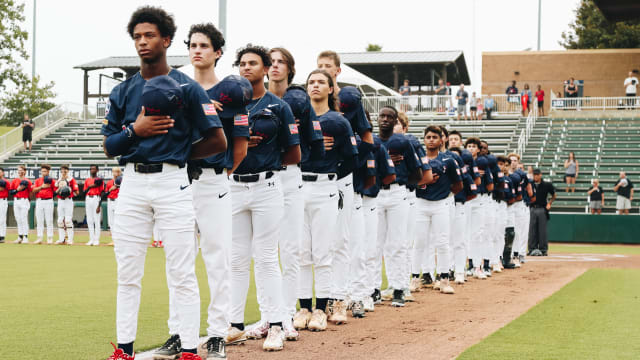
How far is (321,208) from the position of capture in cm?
708

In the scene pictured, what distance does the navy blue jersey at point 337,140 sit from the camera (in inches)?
286

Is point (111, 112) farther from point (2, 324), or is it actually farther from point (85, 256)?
point (85, 256)

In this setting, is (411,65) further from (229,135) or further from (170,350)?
(170,350)

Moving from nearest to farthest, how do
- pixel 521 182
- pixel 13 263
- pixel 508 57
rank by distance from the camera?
pixel 13 263, pixel 521 182, pixel 508 57

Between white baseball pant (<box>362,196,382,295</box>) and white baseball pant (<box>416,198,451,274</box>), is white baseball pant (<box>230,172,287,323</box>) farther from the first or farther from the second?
white baseball pant (<box>416,198,451,274</box>)

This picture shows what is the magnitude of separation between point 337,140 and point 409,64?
3765cm

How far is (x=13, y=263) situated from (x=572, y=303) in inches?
412

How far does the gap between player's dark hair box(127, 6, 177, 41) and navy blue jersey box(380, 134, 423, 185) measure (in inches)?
190

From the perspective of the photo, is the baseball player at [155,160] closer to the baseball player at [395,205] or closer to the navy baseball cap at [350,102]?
the navy baseball cap at [350,102]

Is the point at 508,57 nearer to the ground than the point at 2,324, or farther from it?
farther from it

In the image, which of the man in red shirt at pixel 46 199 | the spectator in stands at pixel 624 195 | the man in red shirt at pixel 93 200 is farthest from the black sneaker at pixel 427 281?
the spectator in stands at pixel 624 195

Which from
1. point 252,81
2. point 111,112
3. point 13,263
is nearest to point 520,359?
point 252,81

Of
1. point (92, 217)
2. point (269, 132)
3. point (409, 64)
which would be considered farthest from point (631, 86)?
point (269, 132)

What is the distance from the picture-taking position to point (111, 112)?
494 centimetres
